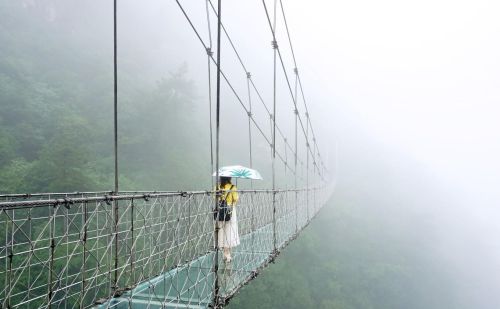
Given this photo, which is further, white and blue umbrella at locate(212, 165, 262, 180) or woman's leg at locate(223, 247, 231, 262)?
white and blue umbrella at locate(212, 165, 262, 180)

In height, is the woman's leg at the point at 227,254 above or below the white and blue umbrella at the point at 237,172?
below

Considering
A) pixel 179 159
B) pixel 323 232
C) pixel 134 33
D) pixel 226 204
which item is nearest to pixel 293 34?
pixel 134 33

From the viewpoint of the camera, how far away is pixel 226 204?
242 cm

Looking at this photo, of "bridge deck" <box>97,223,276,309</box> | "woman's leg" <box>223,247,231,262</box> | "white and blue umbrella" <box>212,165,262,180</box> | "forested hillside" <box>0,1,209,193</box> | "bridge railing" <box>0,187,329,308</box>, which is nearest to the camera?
"bridge railing" <box>0,187,329,308</box>

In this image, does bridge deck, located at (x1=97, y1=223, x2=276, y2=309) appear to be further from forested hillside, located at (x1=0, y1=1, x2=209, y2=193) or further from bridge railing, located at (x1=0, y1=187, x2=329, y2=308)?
forested hillside, located at (x1=0, y1=1, x2=209, y2=193)

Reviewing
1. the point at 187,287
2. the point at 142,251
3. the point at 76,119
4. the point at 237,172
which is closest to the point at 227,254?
the point at 187,287

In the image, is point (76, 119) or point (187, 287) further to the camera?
point (76, 119)

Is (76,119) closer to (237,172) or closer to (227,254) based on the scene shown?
(237,172)

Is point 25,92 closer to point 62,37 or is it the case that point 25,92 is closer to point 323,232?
point 62,37

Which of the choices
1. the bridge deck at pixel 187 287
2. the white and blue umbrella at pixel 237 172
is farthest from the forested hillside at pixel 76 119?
the bridge deck at pixel 187 287

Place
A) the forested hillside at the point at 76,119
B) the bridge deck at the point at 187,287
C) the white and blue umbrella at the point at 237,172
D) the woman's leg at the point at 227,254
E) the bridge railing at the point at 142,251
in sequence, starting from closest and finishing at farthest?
the bridge railing at the point at 142,251, the bridge deck at the point at 187,287, the woman's leg at the point at 227,254, the white and blue umbrella at the point at 237,172, the forested hillside at the point at 76,119

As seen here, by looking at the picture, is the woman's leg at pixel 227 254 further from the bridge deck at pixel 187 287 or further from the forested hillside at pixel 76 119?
the forested hillside at pixel 76 119

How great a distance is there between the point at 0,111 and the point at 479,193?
230ft

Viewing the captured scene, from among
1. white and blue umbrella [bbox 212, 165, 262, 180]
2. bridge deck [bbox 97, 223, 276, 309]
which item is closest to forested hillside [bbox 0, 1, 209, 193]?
white and blue umbrella [bbox 212, 165, 262, 180]
